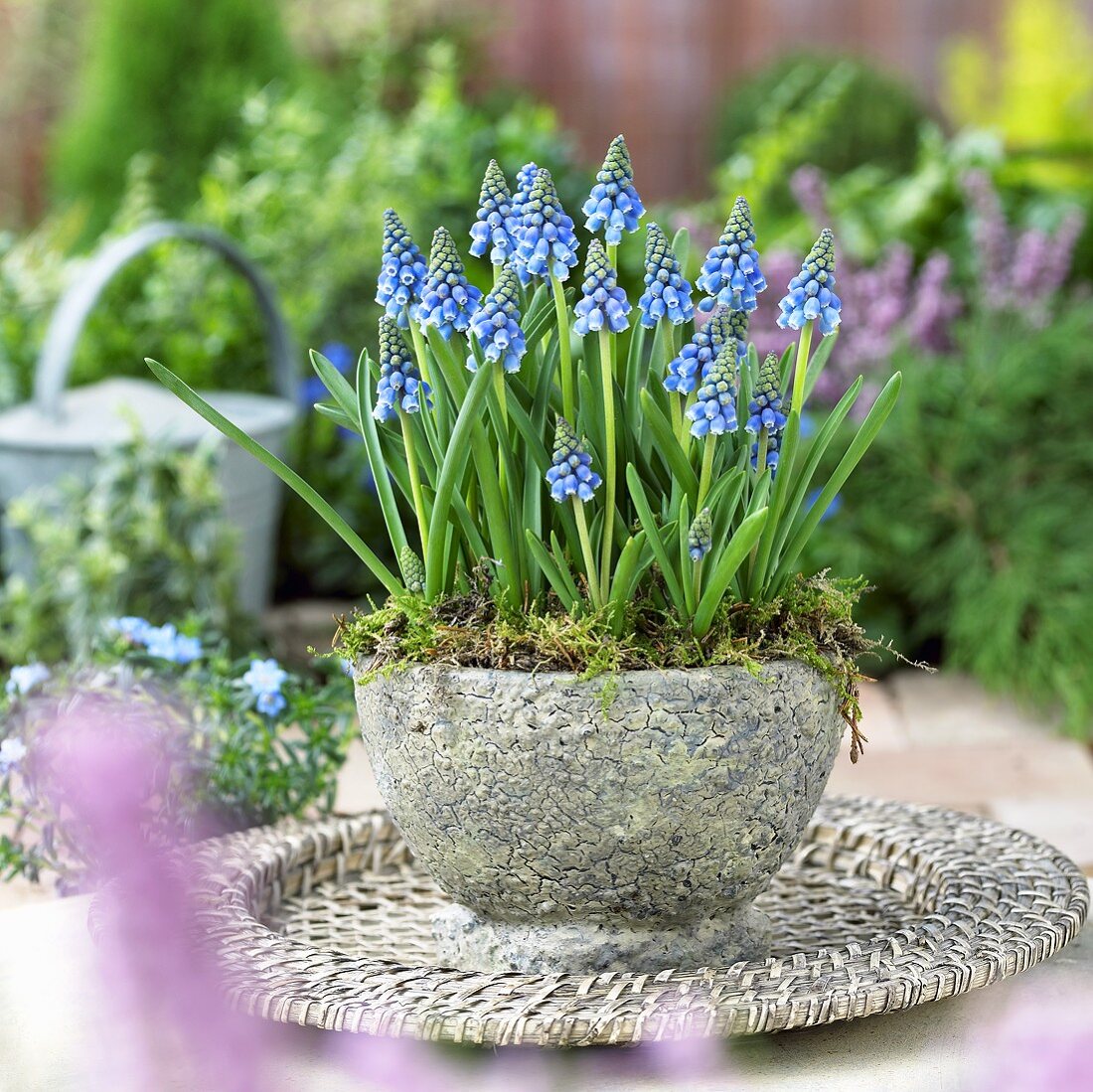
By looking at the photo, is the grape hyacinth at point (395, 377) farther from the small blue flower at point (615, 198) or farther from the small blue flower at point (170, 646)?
the small blue flower at point (170, 646)

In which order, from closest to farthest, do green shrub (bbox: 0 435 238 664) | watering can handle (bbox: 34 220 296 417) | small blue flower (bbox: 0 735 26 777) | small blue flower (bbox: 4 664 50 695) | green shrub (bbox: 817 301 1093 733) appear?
1. small blue flower (bbox: 0 735 26 777)
2. small blue flower (bbox: 4 664 50 695)
3. green shrub (bbox: 0 435 238 664)
4. watering can handle (bbox: 34 220 296 417)
5. green shrub (bbox: 817 301 1093 733)

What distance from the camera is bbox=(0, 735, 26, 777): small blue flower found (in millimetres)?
1667

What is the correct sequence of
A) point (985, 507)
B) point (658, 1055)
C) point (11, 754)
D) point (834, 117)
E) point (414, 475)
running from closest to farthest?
point (658, 1055), point (414, 475), point (11, 754), point (985, 507), point (834, 117)

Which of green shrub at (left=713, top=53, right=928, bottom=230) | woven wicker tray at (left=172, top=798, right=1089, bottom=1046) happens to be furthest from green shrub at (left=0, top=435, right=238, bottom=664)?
green shrub at (left=713, top=53, right=928, bottom=230)

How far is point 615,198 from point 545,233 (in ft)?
0.19

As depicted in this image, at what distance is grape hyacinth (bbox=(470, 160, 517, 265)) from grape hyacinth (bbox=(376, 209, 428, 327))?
43 millimetres

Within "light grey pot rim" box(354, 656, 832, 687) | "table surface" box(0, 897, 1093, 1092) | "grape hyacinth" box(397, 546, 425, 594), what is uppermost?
"grape hyacinth" box(397, 546, 425, 594)

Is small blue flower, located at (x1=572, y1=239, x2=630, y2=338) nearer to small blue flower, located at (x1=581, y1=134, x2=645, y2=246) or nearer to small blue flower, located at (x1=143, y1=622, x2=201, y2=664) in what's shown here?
small blue flower, located at (x1=581, y1=134, x2=645, y2=246)

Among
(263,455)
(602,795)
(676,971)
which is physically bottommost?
(676,971)

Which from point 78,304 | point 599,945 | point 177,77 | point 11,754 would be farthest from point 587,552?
point 177,77

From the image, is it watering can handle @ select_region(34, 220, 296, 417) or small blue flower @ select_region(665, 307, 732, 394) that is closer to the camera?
small blue flower @ select_region(665, 307, 732, 394)

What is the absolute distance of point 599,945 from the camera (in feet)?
3.52

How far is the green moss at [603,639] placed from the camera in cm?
99

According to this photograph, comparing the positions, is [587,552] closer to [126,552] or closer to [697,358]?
[697,358]
